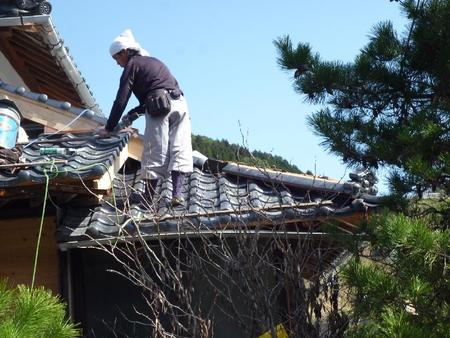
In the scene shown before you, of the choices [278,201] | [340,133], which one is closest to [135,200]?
[278,201]

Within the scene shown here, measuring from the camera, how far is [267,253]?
5.54 metres

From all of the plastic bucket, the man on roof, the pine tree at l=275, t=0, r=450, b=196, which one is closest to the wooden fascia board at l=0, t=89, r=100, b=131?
the man on roof

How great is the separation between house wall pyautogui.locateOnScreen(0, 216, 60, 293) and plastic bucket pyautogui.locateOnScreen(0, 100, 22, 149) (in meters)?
0.78

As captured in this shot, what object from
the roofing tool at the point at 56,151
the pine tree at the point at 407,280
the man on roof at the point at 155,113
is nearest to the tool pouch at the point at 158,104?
the man on roof at the point at 155,113

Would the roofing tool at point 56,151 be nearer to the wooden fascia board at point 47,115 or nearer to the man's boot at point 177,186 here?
the man's boot at point 177,186

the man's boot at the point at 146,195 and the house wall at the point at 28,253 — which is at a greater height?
the man's boot at the point at 146,195

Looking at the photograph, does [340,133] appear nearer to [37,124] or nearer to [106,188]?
[106,188]

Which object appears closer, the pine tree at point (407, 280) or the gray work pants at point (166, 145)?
the pine tree at point (407, 280)

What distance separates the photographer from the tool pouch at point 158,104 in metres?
6.87

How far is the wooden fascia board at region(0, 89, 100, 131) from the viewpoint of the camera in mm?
8055

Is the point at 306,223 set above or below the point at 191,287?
above

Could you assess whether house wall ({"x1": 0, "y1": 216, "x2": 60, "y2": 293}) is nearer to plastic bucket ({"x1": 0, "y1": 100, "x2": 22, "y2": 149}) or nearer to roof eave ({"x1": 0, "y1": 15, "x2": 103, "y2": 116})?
plastic bucket ({"x1": 0, "y1": 100, "x2": 22, "y2": 149})

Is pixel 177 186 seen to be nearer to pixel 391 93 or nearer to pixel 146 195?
pixel 146 195

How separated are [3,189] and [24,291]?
2681 mm
